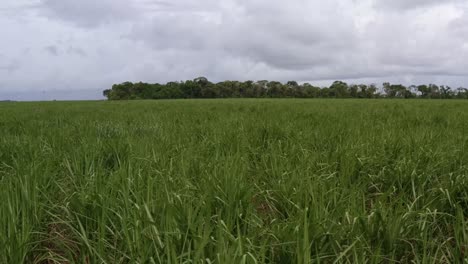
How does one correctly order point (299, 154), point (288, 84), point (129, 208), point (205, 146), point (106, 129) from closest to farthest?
point (129, 208) < point (299, 154) < point (205, 146) < point (106, 129) < point (288, 84)

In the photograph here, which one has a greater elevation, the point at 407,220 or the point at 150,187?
the point at 150,187

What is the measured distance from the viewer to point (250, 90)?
4058 inches

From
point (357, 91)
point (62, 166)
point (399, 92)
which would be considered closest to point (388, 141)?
point (62, 166)

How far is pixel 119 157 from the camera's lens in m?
3.94

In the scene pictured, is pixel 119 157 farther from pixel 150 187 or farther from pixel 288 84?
pixel 288 84

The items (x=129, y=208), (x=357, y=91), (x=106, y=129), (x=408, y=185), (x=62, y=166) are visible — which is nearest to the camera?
(x=129, y=208)

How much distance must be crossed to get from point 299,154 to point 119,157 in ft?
6.50

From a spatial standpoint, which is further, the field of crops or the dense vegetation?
the dense vegetation

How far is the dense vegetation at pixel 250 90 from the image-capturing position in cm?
9550

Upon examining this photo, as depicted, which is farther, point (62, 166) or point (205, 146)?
point (205, 146)

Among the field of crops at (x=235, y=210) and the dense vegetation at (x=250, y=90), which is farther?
the dense vegetation at (x=250, y=90)

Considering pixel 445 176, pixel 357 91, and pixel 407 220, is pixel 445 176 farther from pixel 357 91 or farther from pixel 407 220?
pixel 357 91

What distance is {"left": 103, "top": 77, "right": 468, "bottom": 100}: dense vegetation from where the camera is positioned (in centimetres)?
9550

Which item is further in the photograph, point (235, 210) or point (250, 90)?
point (250, 90)
